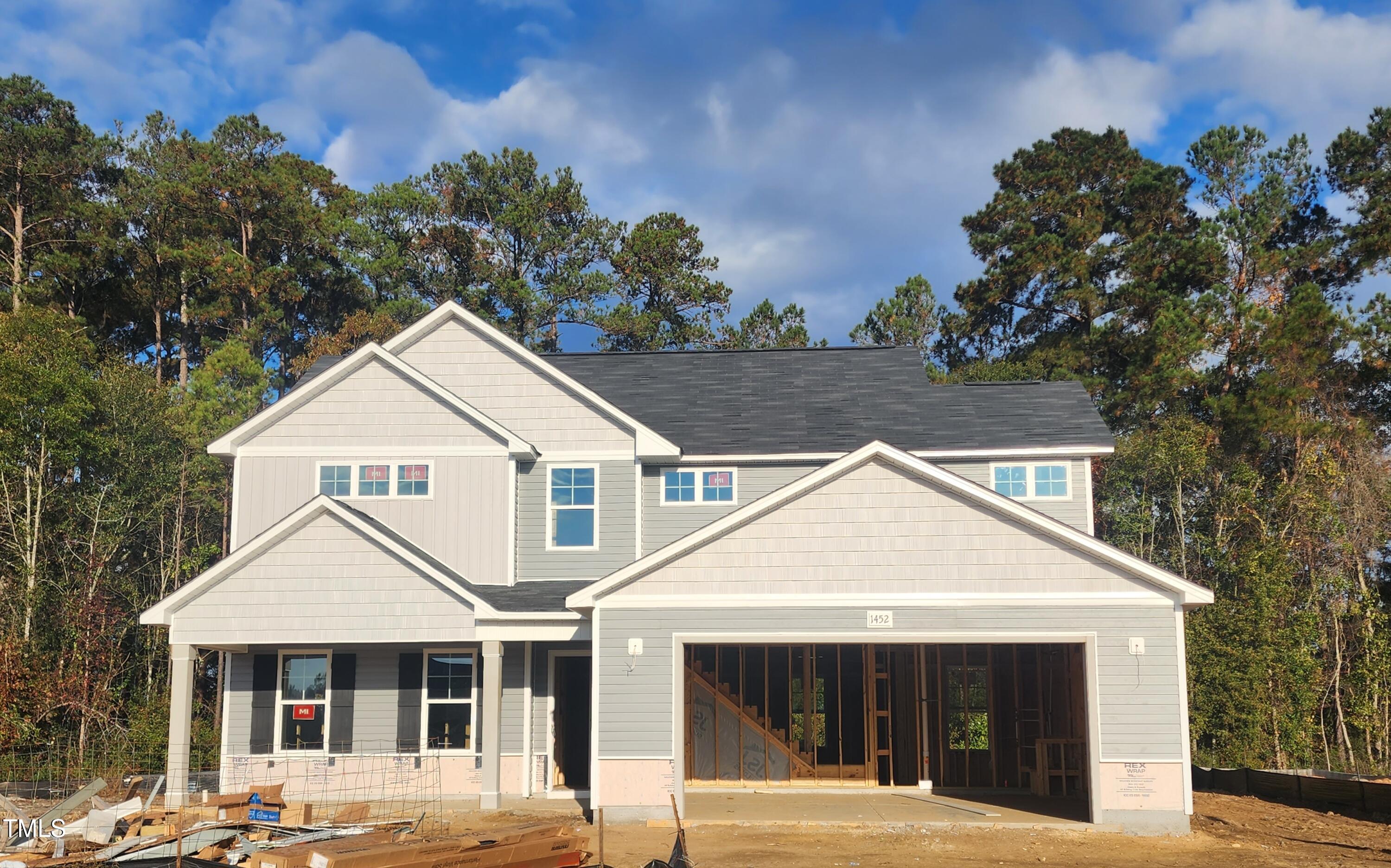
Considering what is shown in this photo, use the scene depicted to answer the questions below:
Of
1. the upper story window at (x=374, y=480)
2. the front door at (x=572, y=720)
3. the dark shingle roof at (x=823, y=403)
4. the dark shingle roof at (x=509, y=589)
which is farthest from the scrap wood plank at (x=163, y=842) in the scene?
the dark shingle roof at (x=823, y=403)

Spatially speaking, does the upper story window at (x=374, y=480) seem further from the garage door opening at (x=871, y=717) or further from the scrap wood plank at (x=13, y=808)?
the scrap wood plank at (x=13, y=808)

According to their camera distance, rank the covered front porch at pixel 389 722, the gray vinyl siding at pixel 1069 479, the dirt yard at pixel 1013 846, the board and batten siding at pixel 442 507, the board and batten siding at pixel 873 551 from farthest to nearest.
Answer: the gray vinyl siding at pixel 1069 479
the board and batten siding at pixel 442 507
the covered front porch at pixel 389 722
the board and batten siding at pixel 873 551
the dirt yard at pixel 1013 846

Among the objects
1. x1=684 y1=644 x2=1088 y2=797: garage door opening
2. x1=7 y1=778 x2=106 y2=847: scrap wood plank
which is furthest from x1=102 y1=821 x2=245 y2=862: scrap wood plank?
x1=684 y1=644 x2=1088 y2=797: garage door opening

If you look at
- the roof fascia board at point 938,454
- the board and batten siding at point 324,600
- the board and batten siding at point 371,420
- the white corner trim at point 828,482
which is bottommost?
the board and batten siding at point 324,600

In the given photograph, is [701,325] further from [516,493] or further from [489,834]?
[489,834]

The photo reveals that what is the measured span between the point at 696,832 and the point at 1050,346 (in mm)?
28461

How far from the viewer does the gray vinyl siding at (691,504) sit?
1977cm

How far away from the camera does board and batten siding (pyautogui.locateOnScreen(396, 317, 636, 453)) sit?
64.7 ft

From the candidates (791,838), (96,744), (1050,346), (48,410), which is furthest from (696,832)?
(1050,346)

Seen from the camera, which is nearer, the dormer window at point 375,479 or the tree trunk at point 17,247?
the dormer window at point 375,479

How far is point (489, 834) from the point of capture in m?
13.4

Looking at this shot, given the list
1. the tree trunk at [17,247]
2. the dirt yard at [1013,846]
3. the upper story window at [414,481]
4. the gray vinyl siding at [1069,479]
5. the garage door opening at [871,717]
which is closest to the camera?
the dirt yard at [1013,846]

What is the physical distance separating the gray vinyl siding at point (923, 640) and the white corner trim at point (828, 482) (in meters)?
0.52

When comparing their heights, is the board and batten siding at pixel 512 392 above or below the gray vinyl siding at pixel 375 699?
above
